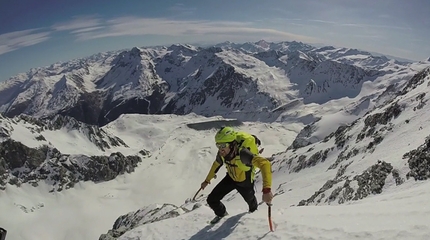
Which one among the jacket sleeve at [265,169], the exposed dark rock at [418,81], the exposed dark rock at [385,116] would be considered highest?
the exposed dark rock at [418,81]

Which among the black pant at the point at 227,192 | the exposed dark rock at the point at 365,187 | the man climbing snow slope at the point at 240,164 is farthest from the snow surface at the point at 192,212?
the exposed dark rock at the point at 365,187

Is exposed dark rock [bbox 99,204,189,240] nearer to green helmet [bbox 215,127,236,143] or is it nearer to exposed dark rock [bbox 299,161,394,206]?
exposed dark rock [bbox 299,161,394,206]

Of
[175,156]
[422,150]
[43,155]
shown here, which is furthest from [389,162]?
[175,156]

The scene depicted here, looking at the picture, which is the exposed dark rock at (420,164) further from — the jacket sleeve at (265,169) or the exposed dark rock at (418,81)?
the exposed dark rock at (418,81)

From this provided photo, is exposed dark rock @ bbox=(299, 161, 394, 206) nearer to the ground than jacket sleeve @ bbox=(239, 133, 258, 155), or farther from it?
nearer to the ground

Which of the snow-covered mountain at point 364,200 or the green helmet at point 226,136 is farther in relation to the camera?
the green helmet at point 226,136

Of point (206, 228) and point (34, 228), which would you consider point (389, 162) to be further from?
point (34, 228)

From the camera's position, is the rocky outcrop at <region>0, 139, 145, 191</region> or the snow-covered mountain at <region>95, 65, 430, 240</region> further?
the rocky outcrop at <region>0, 139, 145, 191</region>

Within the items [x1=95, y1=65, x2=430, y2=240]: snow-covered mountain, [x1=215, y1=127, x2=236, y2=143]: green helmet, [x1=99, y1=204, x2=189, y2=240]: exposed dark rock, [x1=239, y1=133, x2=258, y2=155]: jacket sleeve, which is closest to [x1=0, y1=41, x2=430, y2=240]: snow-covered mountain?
[x1=95, y1=65, x2=430, y2=240]: snow-covered mountain
